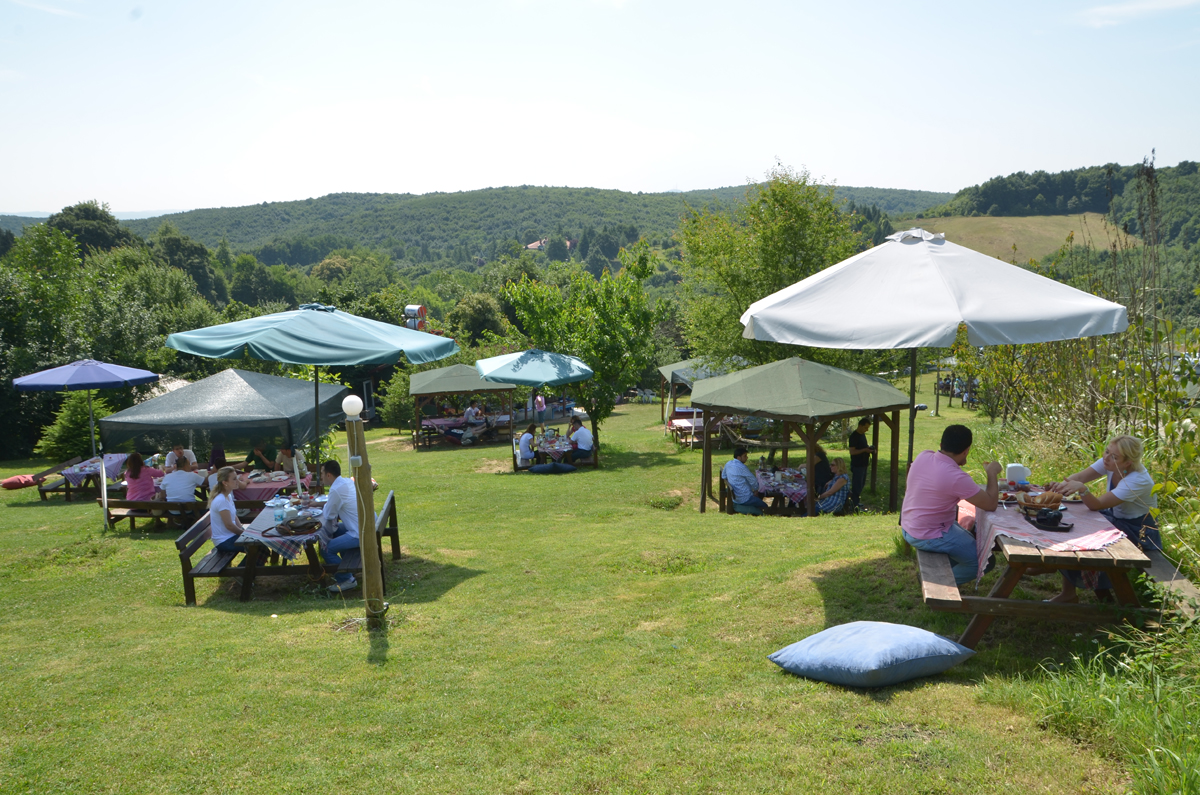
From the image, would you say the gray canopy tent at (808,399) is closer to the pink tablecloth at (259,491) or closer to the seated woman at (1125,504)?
the seated woman at (1125,504)

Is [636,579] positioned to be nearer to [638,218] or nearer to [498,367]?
[498,367]

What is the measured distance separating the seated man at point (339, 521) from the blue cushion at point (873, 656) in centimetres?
444

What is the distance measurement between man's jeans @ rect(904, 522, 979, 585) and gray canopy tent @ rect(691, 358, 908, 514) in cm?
509

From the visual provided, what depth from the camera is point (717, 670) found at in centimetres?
466

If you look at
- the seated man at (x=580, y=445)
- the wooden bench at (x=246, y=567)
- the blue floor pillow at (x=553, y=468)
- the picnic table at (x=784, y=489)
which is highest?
the wooden bench at (x=246, y=567)

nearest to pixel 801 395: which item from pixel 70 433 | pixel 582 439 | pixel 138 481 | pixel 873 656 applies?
pixel 873 656

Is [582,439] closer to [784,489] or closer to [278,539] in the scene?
[784,489]

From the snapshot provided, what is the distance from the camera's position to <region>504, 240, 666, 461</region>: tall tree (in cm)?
1969

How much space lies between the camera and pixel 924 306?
490cm

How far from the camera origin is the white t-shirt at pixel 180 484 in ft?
33.1

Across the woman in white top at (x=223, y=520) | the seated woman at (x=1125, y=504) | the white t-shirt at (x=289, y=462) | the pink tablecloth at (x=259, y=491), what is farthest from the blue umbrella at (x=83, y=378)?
the seated woman at (x=1125, y=504)

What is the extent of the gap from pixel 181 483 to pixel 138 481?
904 millimetres

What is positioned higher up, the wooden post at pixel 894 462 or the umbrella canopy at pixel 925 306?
the umbrella canopy at pixel 925 306

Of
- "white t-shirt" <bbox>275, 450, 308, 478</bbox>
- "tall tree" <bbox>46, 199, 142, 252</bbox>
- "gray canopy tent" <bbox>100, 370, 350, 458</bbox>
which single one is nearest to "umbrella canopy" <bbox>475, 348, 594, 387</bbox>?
"gray canopy tent" <bbox>100, 370, 350, 458</bbox>
